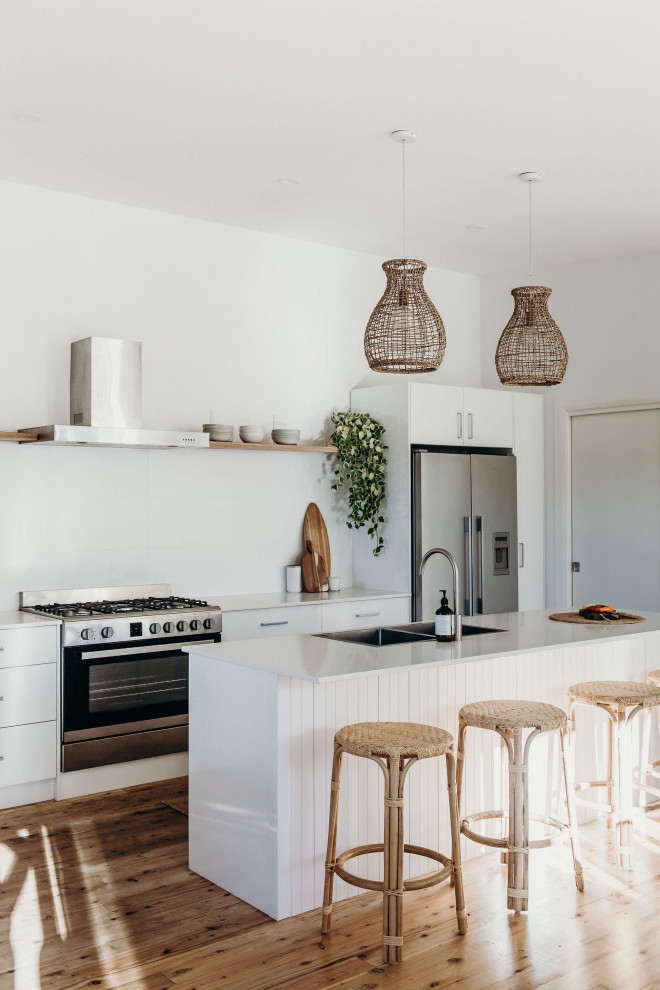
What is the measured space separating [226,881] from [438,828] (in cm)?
79

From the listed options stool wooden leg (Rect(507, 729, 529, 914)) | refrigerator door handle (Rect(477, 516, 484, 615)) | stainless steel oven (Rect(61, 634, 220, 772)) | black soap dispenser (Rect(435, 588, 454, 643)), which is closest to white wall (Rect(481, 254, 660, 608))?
refrigerator door handle (Rect(477, 516, 484, 615))

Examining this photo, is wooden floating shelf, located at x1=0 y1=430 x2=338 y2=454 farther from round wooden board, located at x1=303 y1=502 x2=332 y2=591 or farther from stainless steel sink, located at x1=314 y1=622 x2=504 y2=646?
stainless steel sink, located at x1=314 y1=622 x2=504 y2=646

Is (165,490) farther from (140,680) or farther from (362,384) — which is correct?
(362,384)

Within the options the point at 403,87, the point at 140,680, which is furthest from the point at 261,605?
the point at 403,87

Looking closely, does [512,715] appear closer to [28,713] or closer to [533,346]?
[533,346]

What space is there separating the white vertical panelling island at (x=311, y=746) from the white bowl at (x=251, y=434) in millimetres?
1982

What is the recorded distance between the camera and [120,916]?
3078 millimetres

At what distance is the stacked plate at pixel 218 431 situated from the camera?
5262 millimetres

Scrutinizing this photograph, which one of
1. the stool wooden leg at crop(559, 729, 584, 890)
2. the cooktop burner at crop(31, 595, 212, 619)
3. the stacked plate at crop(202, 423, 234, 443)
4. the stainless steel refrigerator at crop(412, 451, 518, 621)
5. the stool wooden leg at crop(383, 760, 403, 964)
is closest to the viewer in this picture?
the stool wooden leg at crop(383, 760, 403, 964)

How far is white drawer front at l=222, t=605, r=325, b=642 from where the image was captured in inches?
197

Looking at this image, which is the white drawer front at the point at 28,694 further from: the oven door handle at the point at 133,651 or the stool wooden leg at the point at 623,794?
the stool wooden leg at the point at 623,794

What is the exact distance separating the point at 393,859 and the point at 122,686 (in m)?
2.07

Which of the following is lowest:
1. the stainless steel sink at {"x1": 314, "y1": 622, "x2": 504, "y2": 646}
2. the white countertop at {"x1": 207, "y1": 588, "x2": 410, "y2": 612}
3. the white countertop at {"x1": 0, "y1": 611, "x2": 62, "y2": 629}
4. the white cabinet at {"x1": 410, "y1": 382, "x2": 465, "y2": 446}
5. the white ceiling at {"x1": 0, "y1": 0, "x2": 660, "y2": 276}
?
the stainless steel sink at {"x1": 314, "y1": 622, "x2": 504, "y2": 646}

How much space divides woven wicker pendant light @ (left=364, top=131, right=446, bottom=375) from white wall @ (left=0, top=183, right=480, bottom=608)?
1.92 m
